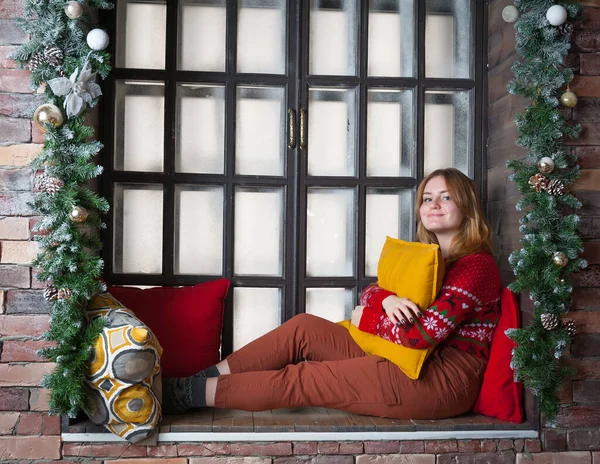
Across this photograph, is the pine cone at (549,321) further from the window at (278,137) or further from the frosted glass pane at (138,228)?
the frosted glass pane at (138,228)

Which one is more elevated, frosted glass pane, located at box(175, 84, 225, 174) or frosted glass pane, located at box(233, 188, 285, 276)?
frosted glass pane, located at box(175, 84, 225, 174)

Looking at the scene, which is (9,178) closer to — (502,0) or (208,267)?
(208,267)

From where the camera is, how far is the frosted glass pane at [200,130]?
9.10 ft

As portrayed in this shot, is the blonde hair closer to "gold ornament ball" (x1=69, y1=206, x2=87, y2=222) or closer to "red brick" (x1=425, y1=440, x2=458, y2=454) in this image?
"red brick" (x1=425, y1=440, x2=458, y2=454)

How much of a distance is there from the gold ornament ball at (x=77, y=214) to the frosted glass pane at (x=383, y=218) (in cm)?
124

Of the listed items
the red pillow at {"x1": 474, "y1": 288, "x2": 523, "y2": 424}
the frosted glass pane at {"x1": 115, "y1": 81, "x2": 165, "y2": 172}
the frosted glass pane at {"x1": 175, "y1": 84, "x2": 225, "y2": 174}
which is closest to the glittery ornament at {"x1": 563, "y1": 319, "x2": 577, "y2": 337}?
the red pillow at {"x1": 474, "y1": 288, "x2": 523, "y2": 424}

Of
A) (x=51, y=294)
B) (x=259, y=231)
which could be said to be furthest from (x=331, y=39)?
(x=51, y=294)

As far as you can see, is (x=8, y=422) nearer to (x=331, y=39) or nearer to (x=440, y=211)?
(x=440, y=211)

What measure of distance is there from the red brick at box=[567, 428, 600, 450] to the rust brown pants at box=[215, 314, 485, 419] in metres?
0.39

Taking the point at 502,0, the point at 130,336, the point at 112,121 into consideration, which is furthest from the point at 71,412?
the point at 502,0

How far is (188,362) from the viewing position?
2562 mm

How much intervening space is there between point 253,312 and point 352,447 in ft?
2.53

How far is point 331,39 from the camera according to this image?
2814mm

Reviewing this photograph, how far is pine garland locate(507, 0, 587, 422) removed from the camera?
2.27m
